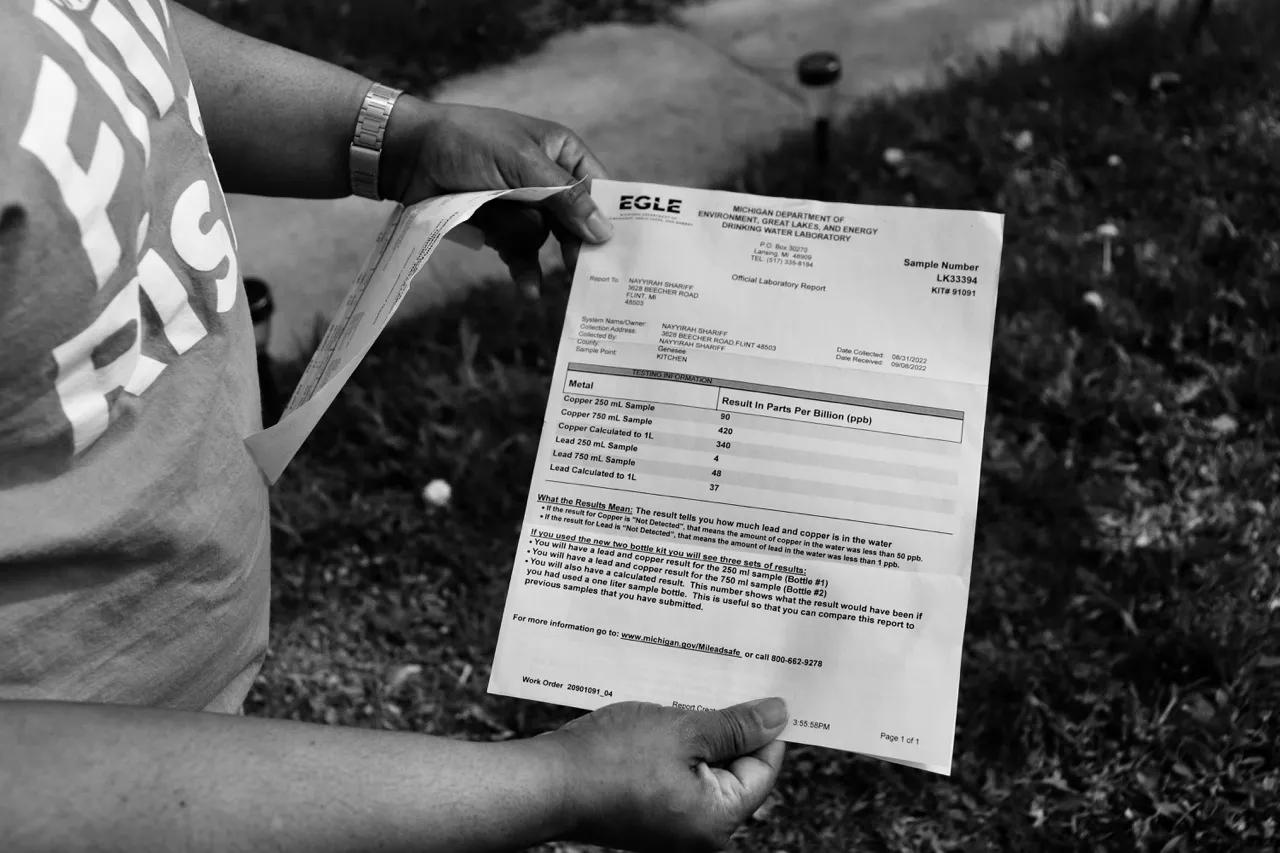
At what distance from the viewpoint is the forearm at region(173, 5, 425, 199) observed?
1.24 m

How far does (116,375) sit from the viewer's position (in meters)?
0.83

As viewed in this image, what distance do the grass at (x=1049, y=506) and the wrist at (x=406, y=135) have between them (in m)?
1.01

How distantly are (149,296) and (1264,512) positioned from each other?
1965mm

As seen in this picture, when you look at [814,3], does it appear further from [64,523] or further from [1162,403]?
[64,523]

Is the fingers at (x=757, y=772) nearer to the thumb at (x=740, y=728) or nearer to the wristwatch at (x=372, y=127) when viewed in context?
the thumb at (x=740, y=728)

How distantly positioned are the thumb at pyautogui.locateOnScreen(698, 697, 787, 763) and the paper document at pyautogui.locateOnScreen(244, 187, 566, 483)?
46 centimetres

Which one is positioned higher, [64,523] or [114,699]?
[64,523]

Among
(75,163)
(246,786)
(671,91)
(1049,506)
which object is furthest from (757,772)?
(671,91)

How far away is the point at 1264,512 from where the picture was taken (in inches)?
82.9

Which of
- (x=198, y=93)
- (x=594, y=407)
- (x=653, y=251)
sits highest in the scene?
(x=198, y=93)

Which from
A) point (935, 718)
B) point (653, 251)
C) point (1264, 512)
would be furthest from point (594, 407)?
point (1264, 512)

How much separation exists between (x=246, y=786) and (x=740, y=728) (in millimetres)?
488

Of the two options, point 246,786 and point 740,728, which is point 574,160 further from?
point 246,786

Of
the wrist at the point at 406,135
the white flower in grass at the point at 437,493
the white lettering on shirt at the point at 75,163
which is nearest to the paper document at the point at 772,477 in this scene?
the wrist at the point at 406,135
